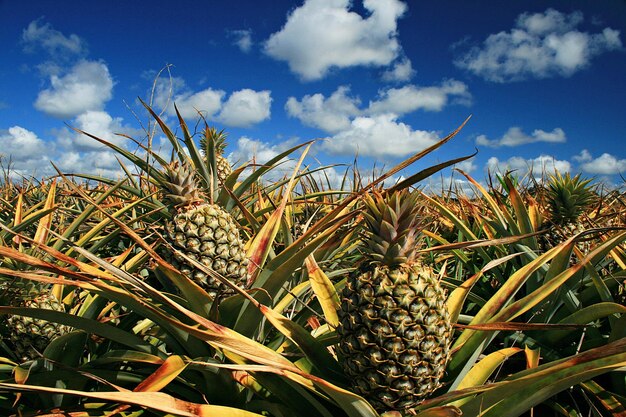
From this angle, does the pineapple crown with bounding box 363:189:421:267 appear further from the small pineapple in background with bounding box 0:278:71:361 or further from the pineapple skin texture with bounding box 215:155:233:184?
the pineapple skin texture with bounding box 215:155:233:184

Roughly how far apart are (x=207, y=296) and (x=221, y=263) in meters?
0.44

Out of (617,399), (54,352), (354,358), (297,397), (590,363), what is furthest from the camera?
(617,399)

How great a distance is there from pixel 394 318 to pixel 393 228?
307 mm

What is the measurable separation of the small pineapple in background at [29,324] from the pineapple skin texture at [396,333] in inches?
58.0

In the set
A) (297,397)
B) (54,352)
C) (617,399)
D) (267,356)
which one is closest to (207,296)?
(267,356)

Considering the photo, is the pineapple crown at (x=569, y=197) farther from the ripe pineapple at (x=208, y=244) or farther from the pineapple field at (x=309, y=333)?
the ripe pineapple at (x=208, y=244)

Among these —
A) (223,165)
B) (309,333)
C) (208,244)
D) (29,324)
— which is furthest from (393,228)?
(223,165)

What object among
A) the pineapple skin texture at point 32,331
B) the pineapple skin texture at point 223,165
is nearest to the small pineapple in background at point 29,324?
the pineapple skin texture at point 32,331

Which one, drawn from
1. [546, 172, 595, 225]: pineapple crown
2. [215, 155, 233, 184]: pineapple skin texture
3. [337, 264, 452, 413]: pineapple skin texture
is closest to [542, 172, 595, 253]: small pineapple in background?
[546, 172, 595, 225]: pineapple crown

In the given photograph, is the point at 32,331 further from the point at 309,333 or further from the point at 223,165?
the point at 223,165

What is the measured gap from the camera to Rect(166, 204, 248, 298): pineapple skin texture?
2012mm

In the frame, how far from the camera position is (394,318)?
138 centimetres

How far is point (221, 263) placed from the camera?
203 centimetres

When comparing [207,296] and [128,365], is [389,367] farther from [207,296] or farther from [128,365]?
[128,365]
